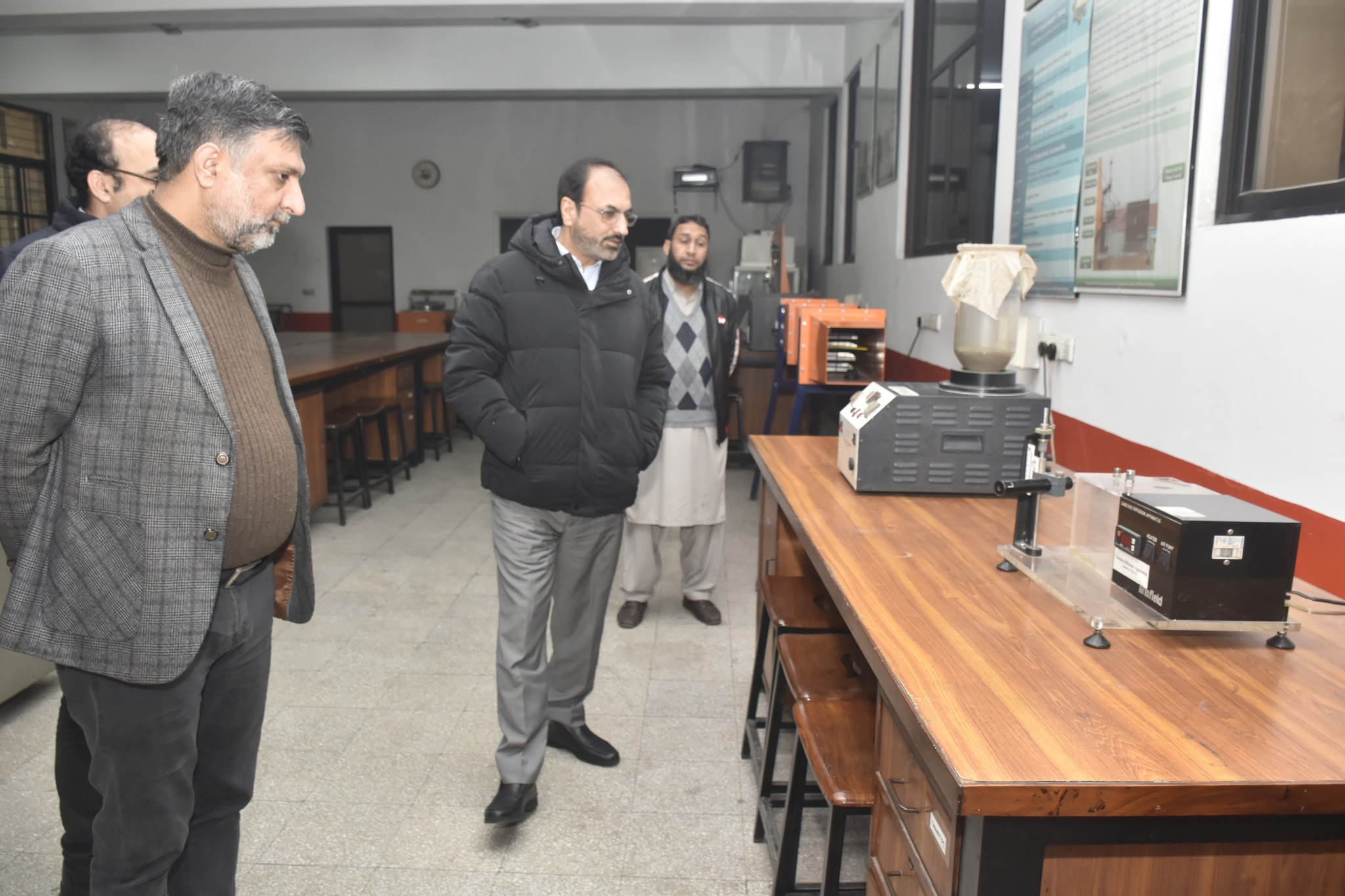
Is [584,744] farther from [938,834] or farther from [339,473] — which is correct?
[339,473]

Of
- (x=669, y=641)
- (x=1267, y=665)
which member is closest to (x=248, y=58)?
(x=669, y=641)

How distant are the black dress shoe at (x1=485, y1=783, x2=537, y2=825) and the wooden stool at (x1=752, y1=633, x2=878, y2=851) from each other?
21.5 inches

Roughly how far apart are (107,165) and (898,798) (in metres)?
2.23

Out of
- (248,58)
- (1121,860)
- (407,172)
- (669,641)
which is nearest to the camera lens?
(1121,860)

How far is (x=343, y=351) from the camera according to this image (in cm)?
610

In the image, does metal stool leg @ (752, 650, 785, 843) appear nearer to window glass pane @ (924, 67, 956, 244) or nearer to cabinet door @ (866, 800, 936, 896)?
cabinet door @ (866, 800, 936, 896)

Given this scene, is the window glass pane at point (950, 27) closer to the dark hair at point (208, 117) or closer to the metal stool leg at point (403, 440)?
the dark hair at point (208, 117)

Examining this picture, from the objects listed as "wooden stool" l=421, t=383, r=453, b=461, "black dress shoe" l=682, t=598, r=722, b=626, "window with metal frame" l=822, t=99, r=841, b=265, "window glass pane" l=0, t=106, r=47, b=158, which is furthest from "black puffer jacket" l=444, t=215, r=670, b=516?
"window glass pane" l=0, t=106, r=47, b=158

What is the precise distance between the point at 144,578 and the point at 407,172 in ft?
33.6

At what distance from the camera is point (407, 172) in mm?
10789

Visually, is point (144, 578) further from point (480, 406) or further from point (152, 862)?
point (480, 406)

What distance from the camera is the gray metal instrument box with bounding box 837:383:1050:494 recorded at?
81.6 inches

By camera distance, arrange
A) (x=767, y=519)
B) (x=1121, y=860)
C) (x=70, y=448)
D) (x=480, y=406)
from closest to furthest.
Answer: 1. (x=1121, y=860)
2. (x=70, y=448)
3. (x=480, y=406)
4. (x=767, y=519)

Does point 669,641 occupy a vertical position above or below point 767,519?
below
